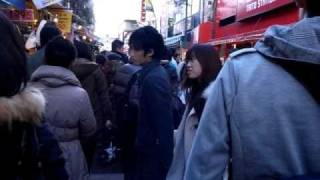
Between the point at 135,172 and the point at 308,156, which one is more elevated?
the point at 308,156

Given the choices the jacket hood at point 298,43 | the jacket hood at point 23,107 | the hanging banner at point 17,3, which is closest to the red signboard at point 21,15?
the hanging banner at point 17,3

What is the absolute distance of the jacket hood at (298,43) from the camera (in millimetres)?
1821

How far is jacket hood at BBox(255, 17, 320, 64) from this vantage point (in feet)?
5.98

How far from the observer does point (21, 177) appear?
Answer: 7.67ft

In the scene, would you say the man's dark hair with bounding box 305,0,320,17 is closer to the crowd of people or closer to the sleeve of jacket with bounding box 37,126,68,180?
the crowd of people

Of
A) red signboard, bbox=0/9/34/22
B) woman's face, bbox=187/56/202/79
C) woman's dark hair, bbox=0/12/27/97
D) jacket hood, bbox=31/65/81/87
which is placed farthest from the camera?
red signboard, bbox=0/9/34/22

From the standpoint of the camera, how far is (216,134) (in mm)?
1920

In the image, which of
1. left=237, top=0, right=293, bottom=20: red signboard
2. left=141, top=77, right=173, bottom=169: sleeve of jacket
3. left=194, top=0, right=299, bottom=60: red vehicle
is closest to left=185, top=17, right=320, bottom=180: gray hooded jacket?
Answer: left=141, top=77, right=173, bottom=169: sleeve of jacket

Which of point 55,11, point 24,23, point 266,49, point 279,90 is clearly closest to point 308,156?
point 279,90

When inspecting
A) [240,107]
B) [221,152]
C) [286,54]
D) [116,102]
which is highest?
[286,54]

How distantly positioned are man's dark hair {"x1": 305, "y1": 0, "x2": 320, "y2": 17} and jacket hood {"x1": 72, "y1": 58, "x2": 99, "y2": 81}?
4681mm

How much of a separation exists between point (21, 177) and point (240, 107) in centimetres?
103

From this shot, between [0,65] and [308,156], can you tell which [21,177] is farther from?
[308,156]

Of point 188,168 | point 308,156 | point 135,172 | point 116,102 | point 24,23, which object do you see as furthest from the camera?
point 24,23
